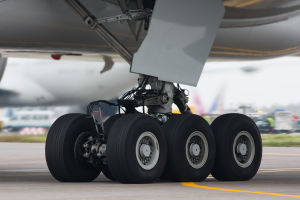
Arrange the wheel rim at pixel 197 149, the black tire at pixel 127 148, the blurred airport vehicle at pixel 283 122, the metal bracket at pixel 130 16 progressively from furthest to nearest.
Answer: the blurred airport vehicle at pixel 283 122 → the metal bracket at pixel 130 16 → the wheel rim at pixel 197 149 → the black tire at pixel 127 148

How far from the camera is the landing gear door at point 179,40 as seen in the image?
35.7 feet

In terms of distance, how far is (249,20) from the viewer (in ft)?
43.5

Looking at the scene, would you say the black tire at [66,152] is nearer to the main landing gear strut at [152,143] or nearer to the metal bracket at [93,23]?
the main landing gear strut at [152,143]

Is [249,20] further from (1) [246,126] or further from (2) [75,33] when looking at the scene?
(2) [75,33]

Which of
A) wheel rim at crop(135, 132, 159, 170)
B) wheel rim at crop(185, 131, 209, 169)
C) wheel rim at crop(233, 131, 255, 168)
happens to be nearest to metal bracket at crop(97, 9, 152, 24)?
wheel rim at crop(135, 132, 159, 170)

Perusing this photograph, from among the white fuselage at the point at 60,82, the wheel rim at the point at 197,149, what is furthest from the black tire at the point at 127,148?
the white fuselage at the point at 60,82

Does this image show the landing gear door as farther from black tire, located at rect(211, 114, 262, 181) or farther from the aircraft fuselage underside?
black tire, located at rect(211, 114, 262, 181)

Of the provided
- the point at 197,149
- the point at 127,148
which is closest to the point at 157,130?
the point at 127,148

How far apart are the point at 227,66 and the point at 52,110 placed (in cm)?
1564

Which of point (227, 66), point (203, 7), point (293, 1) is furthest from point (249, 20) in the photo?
point (227, 66)

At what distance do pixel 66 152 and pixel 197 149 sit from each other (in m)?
2.21

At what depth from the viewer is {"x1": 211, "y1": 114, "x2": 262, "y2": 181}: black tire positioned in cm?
1170

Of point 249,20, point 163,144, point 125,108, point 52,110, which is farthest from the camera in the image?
point 52,110

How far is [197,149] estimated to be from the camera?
36.8 ft
